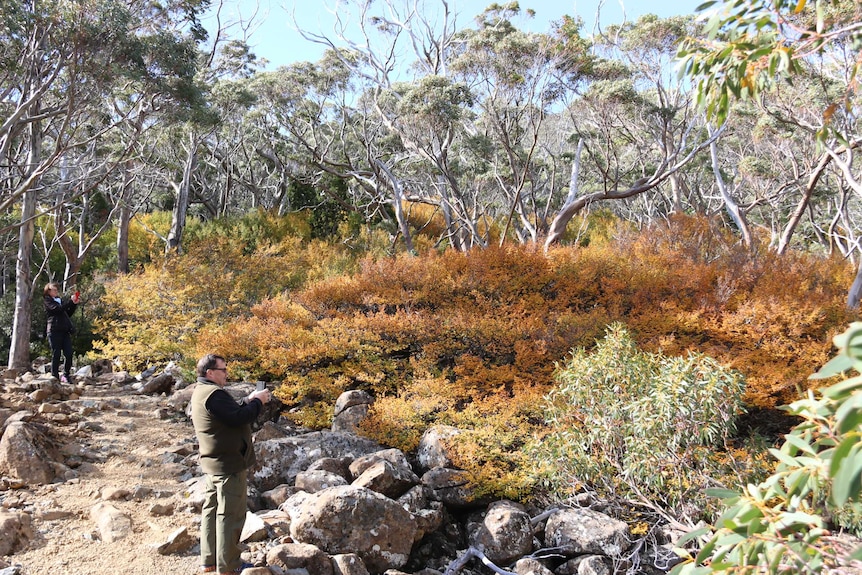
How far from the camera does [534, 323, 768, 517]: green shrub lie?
5348 millimetres

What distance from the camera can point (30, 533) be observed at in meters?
4.27

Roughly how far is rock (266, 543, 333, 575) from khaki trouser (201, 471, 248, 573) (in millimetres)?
320

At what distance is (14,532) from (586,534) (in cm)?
461

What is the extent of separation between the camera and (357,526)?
481 cm

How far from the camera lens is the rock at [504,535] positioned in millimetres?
5422

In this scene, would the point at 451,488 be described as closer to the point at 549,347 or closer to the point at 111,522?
the point at 549,347

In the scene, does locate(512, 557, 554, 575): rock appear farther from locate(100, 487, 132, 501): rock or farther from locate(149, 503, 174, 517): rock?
locate(100, 487, 132, 501): rock

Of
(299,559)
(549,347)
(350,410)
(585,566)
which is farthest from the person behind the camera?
(549,347)

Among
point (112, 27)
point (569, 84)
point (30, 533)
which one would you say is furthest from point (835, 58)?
point (30, 533)

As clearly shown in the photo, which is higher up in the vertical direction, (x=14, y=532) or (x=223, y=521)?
Result: (x=223, y=521)

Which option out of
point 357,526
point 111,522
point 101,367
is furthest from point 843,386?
point 101,367

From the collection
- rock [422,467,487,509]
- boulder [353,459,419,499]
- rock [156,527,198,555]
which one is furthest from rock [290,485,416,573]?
rock [422,467,487,509]

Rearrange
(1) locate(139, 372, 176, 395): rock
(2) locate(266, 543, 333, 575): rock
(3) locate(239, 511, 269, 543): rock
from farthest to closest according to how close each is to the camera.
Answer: (1) locate(139, 372, 176, 395): rock
(3) locate(239, 511, 269, 543): rock
(2) locate(266, 543, 333, 575): rock

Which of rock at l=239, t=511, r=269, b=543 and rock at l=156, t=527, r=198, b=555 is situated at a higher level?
rock at l=156, t=527, r=198, b=555
